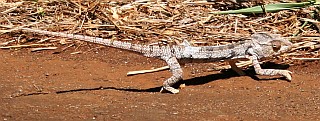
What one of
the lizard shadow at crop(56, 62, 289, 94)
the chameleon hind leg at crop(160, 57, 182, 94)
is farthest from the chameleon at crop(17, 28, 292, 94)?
the lizard shadow at crop(56, 62, 289, 94)

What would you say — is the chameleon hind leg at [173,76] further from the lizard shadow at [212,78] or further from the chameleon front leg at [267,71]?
the chameleon front leg at [267,71]

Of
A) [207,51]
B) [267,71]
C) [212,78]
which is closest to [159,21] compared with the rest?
[212,78]

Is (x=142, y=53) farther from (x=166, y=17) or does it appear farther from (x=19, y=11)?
(x=19, y=11)

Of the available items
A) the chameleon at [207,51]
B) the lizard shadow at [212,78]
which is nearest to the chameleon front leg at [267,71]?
the chameleon at [207,51]

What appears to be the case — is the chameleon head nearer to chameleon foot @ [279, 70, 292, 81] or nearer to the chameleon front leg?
the chameleon front leg

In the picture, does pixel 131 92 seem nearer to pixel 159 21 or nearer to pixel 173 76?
pixel 173 76

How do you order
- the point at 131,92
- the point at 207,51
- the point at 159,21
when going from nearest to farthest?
1. the point at 131,92
2. the point at 207,51
3. the point at 159,21
